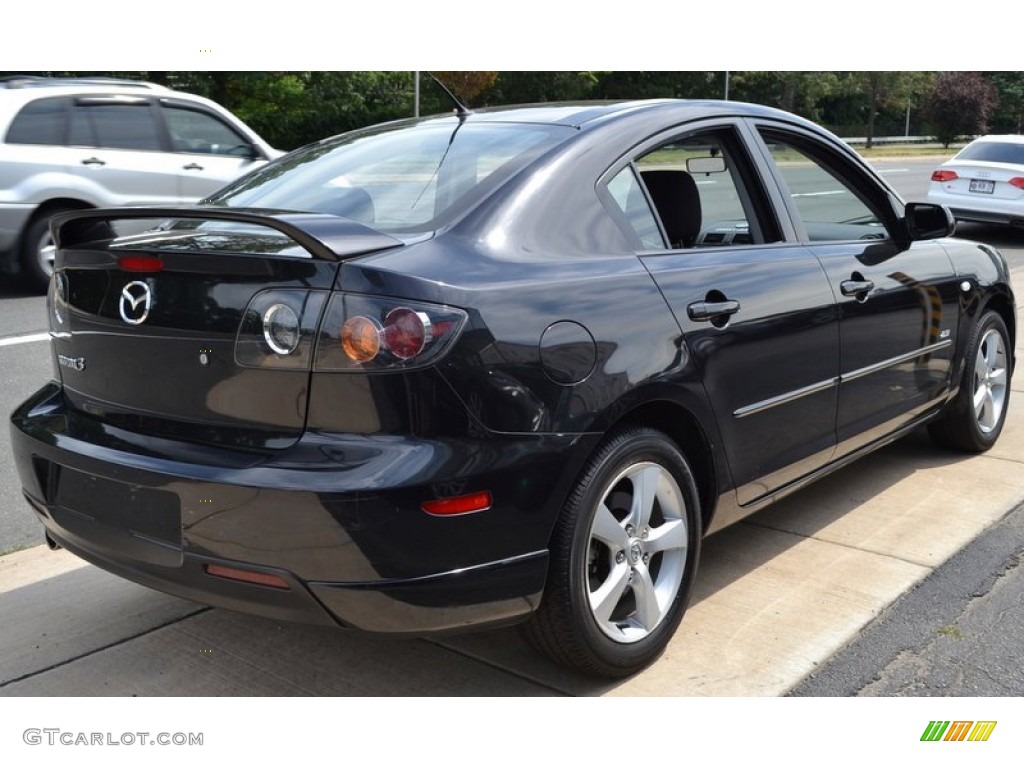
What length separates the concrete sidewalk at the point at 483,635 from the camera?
3.18 meters

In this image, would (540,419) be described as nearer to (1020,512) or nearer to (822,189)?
(822,189)

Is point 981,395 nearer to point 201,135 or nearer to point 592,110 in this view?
point 592,110

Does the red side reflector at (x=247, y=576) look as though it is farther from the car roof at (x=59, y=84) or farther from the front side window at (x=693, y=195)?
the car roof at (x=59, y=84)

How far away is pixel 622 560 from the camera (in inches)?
122

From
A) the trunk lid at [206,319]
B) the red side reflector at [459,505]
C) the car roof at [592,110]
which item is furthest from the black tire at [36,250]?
the red side reflector at [459,505]

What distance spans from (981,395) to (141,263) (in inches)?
159

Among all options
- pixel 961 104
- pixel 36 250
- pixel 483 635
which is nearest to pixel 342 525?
pixel 483 635

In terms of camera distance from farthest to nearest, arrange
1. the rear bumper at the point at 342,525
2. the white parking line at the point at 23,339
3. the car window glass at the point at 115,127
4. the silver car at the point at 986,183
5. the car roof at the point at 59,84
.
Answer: the silver car at the point at 986,183 → the car window glass at the point at 115,127 → the car roof at the point at 59,84 → the white parking line at the point at 23,339 → the rear bumper at the point at 342,525

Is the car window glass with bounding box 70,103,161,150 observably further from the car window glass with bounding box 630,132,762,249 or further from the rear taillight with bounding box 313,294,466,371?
the rear taillight with bounding box 313,294,466,371

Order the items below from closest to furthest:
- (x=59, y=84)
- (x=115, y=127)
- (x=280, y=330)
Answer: (x=280, y=330)
(x=59, y=84)
(x=115, y=127)

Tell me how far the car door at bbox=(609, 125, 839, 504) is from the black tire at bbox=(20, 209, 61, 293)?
25.5 ft

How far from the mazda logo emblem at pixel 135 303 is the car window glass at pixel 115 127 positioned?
8164 mm

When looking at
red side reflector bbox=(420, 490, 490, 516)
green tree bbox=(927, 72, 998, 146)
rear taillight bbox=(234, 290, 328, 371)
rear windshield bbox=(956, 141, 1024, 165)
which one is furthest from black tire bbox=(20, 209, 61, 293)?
green tree bbox=(927, 72, 998, 146)
